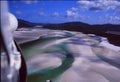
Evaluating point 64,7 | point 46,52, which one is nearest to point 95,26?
point 64,7

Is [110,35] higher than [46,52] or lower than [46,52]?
higher

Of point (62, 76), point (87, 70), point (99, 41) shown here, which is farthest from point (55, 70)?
point (99, 41)

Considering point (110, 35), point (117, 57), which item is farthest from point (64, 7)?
point (117, 57)

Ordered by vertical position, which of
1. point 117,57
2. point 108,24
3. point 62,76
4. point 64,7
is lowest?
point 62,76

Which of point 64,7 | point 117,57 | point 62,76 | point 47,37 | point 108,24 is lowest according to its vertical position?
point 62,76

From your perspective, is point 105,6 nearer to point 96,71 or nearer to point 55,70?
point 96,71

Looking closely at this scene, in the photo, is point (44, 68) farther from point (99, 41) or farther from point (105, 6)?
point (105, 6)

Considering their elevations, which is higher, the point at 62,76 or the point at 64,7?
the point at 64,7

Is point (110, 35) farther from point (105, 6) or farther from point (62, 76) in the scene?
point (62, 76)
